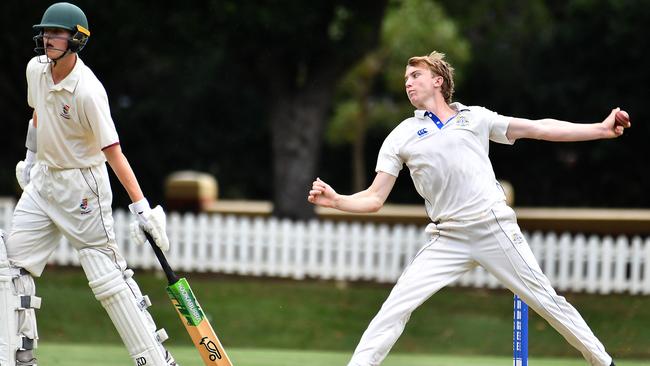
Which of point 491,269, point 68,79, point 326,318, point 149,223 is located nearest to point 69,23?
point 68,79

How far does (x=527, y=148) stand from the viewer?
25594mm

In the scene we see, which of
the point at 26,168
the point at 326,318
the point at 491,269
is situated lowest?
the point at 326,318

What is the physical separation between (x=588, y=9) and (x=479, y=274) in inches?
448

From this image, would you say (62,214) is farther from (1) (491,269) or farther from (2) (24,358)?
(1) (491,269)

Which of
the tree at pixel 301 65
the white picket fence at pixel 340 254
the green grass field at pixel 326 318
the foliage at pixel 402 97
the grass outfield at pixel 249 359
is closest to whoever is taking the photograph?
the grass outfield at pixel 249 359

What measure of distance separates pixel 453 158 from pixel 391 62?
18.3 meters

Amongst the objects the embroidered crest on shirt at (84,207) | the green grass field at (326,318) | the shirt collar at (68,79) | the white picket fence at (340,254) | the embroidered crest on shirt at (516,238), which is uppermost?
the shirt collar at (68,79)

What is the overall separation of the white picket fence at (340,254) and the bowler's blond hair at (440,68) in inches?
330

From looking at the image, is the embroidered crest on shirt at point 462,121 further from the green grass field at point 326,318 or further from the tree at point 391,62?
the tree at point 391,62

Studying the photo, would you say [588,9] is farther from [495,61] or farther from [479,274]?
[479,274]

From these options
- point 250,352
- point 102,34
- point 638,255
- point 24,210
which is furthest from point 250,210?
point 24,210

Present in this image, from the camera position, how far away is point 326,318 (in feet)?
41.6

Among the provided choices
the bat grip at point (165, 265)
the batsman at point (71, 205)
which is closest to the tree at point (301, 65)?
the batsman at point (71, 205)

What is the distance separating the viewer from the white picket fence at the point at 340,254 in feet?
45.2
